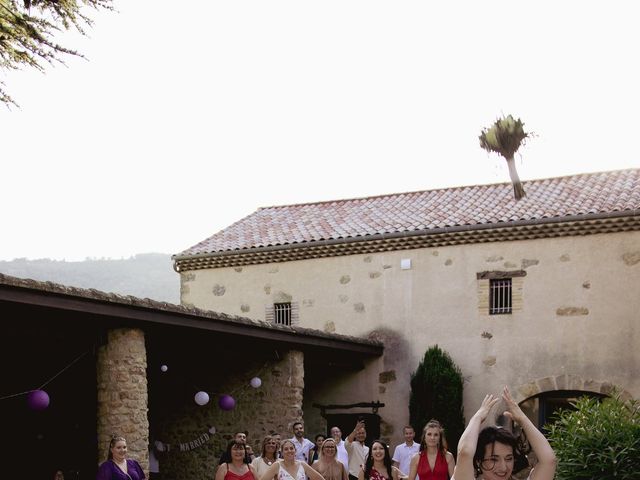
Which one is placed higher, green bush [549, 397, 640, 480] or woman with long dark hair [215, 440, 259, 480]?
green bush [549, 397, 640, 480]

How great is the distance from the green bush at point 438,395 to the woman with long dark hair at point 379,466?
8.54m

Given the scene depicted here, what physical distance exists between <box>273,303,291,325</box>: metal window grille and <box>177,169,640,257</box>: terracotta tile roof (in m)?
1.28

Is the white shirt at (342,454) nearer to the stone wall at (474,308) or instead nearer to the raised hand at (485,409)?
the stone wall at (474,308)

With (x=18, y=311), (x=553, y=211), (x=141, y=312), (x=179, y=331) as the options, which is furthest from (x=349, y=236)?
(x=18, y=311)

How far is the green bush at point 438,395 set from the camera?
61.1ft

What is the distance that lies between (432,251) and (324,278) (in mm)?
2341

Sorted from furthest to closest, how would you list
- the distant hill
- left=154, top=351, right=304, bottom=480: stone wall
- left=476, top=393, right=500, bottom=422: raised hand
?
1. the distant hill
2. left=154, top=351, right=304, bottom=480: stone wall
3. left=476, top=393, right=500, bottom=422: raised hand

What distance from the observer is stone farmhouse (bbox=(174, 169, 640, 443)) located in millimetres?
18141

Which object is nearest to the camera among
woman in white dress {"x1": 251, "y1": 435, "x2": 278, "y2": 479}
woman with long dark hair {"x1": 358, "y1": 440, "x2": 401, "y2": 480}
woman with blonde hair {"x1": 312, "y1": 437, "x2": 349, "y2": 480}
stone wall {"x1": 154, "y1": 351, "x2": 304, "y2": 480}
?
woman with long dark hair {"x1": 358, "y1": 440, "x2": 401, "y2": 480}

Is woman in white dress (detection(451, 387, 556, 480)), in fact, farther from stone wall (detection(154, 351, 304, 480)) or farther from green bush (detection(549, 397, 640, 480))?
stone wall (detection(154, 351, 304, 480))

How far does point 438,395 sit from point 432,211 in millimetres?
3957

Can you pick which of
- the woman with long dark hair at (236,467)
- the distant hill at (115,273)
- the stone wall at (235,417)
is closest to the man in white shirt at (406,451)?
the stone wall at (235,417)

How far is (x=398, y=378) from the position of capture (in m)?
19.7

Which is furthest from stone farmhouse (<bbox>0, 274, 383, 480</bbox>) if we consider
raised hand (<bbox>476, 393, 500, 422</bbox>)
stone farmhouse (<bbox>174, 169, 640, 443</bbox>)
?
raised hand (<bbox>476, 393, 500, 422</bbox>)
